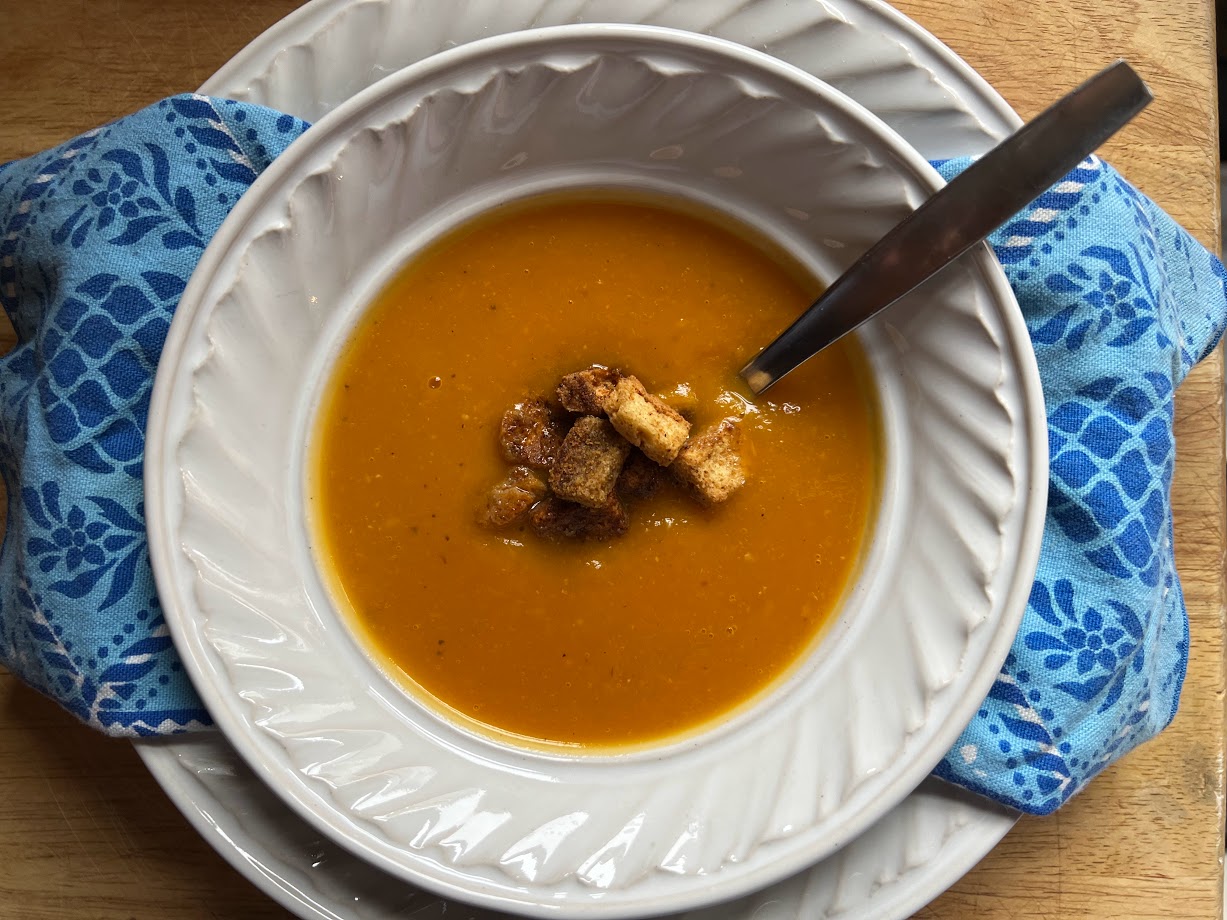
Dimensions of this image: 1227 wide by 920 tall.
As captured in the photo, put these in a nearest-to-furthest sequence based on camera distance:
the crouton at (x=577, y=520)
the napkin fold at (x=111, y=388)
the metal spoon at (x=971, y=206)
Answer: the metal spoon at (x=971, y=206)
the napkin fold at (x=111, y=388)
the crouton at (x=577, y=520)

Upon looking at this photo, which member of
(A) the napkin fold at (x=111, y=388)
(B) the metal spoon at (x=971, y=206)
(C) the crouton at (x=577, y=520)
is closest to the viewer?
(B) the metal spoon at (x=971, y=206)

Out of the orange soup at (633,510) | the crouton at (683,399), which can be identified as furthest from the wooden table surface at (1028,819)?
the crouton at (683,399)

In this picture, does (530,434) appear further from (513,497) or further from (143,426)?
(143,426)

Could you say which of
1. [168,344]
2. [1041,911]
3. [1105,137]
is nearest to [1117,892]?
[1041,911]

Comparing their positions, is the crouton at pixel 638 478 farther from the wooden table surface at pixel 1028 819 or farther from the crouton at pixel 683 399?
the wooden table surface at pixel 1028 819

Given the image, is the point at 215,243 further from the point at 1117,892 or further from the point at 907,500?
the point at 1117,892

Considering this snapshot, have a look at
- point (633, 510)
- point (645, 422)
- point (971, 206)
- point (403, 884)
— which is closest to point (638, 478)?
point (633, 510)

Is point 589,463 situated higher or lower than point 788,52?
lower
